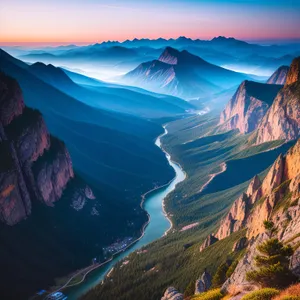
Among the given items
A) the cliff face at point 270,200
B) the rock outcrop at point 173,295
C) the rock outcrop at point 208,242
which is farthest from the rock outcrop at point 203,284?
the rock outcrop at point 208,242

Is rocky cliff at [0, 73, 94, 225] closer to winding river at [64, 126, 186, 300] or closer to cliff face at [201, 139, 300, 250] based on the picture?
winding river at [64, 126, 186, 300]

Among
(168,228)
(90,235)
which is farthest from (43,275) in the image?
(168,228)

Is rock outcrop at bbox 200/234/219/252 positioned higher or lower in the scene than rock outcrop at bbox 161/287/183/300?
lower

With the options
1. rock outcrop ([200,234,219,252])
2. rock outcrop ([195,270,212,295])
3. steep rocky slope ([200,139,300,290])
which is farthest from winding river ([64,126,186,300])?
rock outcrop ([195,270,212,295])

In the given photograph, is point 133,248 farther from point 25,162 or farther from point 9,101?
point 9,101

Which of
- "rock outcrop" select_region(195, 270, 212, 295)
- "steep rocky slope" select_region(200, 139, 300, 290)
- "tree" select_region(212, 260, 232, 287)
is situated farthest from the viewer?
"rock outcrop" select_region(195, 270, 212, 295)

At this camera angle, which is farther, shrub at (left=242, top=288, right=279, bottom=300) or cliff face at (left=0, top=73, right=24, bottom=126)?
cliff face at (left=0, top=73, right=24, bottom=126)

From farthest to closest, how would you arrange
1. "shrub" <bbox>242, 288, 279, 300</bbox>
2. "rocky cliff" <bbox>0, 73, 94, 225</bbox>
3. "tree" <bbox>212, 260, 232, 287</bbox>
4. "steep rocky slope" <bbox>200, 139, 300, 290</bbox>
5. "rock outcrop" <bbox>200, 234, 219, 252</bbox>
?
"rocky cliff" <bbox>0, 73, 94, 225</bbox>
"rock outcrop" <bbox>200, 234, 219, 252</bbox>
"tree" <bbox>212, 260, 232, 287</bbox>
"steep rocky slope" <bbox>200, 139, 300, 290</bbox>
"shrub" <bbox>242, 288, 279, 300</bbox>

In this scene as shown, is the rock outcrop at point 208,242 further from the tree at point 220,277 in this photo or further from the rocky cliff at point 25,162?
the rocky cliff at point 25,162
